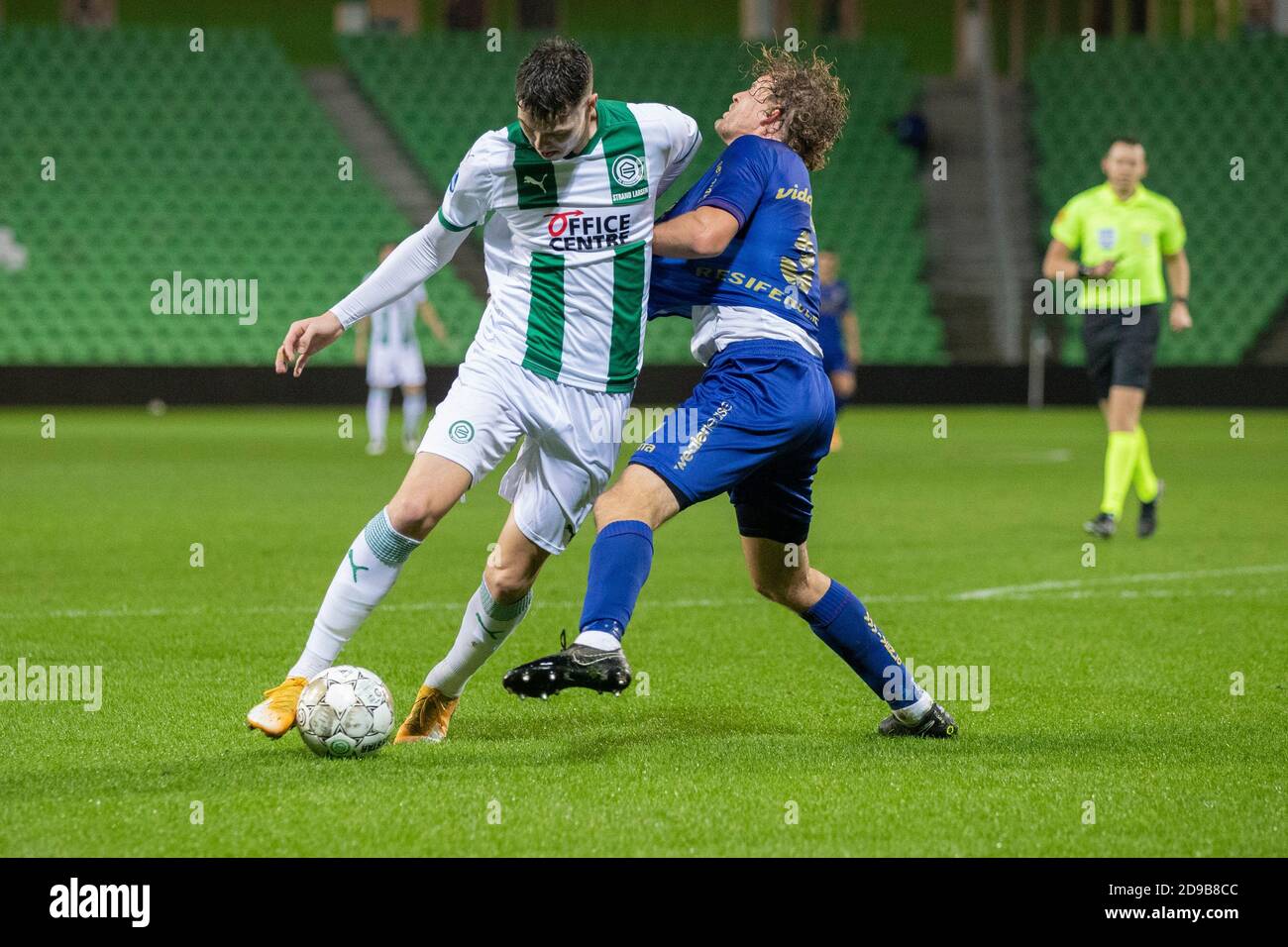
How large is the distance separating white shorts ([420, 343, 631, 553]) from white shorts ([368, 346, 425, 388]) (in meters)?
12.4

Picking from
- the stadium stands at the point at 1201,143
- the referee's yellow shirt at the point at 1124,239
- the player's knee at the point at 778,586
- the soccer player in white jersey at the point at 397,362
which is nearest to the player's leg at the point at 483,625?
the player's knee at the point at 778,586

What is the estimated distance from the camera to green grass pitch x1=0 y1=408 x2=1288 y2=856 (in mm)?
3719

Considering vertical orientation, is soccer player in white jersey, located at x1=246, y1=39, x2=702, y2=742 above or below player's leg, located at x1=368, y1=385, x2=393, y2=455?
above

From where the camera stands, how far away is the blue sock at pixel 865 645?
469 cm

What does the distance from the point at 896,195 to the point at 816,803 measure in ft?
73.0

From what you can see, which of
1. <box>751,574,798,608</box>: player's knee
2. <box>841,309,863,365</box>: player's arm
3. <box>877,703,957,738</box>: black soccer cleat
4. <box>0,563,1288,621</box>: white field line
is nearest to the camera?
<box>751,574,798,608</box>: player's knee

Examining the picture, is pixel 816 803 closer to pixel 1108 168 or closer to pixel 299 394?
pixel 1108 168

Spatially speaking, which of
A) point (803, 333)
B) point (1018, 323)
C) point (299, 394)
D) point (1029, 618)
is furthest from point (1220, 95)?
point (803, 333)

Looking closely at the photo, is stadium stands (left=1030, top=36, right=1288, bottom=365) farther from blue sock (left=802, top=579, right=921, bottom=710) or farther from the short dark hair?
the short dark hair

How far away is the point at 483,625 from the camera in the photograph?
4676 millimetres

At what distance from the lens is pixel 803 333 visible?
451 cm

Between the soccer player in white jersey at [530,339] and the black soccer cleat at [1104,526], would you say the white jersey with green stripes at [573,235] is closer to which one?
the soccer player in white jersey at [530,339]

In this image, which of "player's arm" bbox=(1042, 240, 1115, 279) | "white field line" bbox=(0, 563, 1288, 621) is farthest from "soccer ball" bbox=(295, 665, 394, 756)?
"player's arm" bbox=(1042, 240, 1115, 279)

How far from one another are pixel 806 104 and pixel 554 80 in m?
0.78
